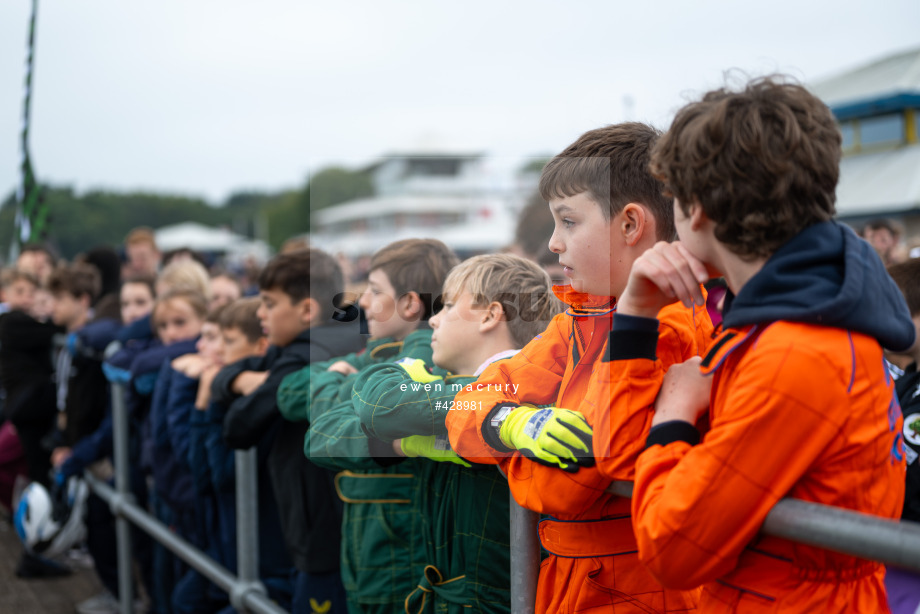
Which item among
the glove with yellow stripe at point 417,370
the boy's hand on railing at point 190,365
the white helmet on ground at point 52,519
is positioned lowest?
the white helmet on ground at point 52,519

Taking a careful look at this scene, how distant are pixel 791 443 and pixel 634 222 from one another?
0.59m

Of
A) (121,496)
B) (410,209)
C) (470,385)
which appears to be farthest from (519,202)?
(121,496)

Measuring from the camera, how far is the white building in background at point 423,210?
2.19 m

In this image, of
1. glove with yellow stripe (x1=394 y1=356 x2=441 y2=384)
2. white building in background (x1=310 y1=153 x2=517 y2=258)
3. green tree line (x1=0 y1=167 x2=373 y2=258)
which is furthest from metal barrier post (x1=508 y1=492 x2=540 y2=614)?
green tree line (x1=0 y1=167 x2=373 y2=258)

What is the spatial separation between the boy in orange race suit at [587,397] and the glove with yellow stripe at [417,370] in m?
0.24

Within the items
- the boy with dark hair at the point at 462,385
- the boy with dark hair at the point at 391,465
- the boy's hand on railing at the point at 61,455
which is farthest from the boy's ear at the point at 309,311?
the boy's hand on railing at the point at 61,455

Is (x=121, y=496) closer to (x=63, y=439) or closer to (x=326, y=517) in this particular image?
(x=63, y=439)

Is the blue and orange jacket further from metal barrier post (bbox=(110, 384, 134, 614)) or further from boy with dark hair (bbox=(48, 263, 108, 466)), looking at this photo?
boy with dark hair (bbox=(48, 263, 108, 466))

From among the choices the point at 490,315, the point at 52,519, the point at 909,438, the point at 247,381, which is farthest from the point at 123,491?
the point at 909,438

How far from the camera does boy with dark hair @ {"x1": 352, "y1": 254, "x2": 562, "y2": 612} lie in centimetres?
182

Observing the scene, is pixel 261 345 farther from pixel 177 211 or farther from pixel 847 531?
pixel 177 211

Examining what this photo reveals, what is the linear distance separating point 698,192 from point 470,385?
2.27 feet

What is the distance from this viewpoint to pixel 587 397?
1.39 m

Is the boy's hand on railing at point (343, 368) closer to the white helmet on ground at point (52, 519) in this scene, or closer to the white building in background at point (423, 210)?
the white building in background at point (423, 210)
